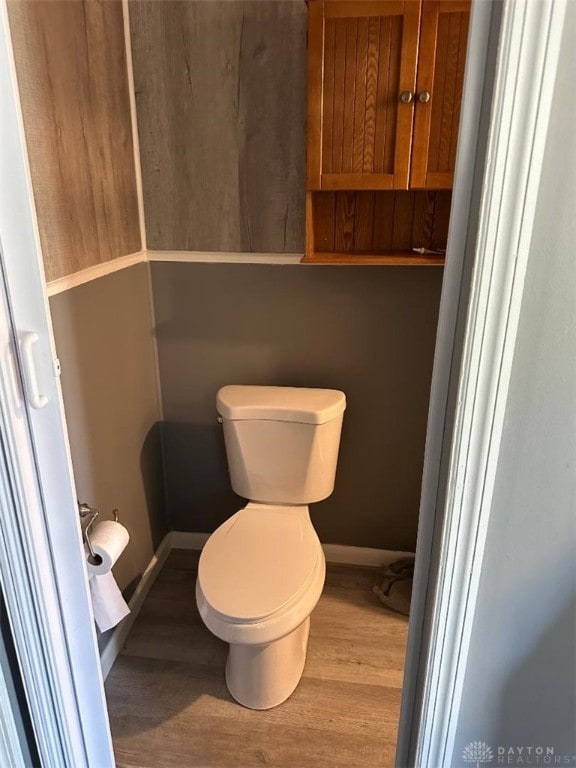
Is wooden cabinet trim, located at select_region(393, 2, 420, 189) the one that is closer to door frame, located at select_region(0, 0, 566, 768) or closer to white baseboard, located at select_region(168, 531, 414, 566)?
door frame, located at select_region(0, 0, 566, 768)

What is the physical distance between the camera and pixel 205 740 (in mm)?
1574

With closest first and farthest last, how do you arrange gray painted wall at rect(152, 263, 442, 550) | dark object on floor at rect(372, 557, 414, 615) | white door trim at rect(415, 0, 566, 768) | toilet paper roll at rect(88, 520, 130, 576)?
white door trim at rect(415, 0, 566, 768), toilet paper roll at rect(88, 520, 130, 576), gray painted wall at rect(152, 263, 442, 550), dark object on floor at rect(372, 557, 414, 615)

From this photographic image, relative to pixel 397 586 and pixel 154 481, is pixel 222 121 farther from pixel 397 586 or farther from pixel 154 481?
pixel 397 586

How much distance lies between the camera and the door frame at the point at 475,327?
0.68 meters

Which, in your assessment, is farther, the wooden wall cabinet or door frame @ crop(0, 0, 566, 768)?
the wooden wall cabinet

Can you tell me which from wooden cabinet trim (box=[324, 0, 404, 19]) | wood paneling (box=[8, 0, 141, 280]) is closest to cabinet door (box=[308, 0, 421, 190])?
wooden cabinet trim (box=[324, 0, 404, 19])

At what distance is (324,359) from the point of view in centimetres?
200

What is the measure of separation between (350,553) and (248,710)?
76 centimetres

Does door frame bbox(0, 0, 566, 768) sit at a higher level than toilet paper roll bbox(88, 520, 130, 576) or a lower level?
higher

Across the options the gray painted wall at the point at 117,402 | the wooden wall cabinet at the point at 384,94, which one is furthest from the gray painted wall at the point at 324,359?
the wooden wall cabinet at the point at 384,94

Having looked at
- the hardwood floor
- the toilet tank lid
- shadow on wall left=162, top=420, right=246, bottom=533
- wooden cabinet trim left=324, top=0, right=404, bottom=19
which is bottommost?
the hardwood floor

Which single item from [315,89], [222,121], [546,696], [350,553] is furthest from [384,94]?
[350,553]

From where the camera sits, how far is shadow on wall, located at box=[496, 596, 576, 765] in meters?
0.94

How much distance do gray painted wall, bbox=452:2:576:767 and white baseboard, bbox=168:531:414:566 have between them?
3.85ft
